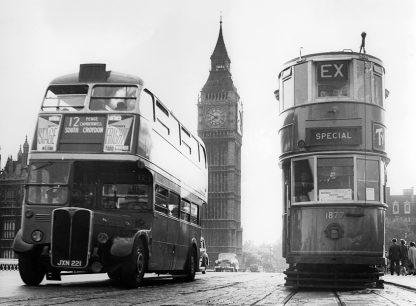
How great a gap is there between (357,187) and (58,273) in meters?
5.76

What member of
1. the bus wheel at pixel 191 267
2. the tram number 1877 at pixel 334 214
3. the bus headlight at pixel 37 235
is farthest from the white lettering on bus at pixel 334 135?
the bus wheel at pixel 191 267

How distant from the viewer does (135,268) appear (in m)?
13.1

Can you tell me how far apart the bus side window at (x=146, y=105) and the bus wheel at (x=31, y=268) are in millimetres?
3222

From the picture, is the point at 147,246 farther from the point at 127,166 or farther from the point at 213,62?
the point at 213,62

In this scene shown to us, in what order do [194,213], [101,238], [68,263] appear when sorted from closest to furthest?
[68,263], [101,238], [194,213]

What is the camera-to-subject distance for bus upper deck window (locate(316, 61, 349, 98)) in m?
14.5

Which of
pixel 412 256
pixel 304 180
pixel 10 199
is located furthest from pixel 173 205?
pixel 10 199

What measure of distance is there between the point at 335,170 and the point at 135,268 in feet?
13.7

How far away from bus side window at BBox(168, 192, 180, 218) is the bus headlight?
327 cm

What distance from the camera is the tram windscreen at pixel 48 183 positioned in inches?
520

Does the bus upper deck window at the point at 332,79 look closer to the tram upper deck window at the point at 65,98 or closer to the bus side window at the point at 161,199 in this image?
the bus side window at the point at 161,199

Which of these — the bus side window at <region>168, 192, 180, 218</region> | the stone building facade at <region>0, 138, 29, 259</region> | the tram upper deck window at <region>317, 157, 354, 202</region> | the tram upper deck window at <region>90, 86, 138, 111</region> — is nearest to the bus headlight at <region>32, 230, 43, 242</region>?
the tram upper deck window at <region>90, 86, 138, 111</region>

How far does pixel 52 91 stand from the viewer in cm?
1391

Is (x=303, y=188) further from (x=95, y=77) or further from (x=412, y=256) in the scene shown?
(x=412, y=256)
